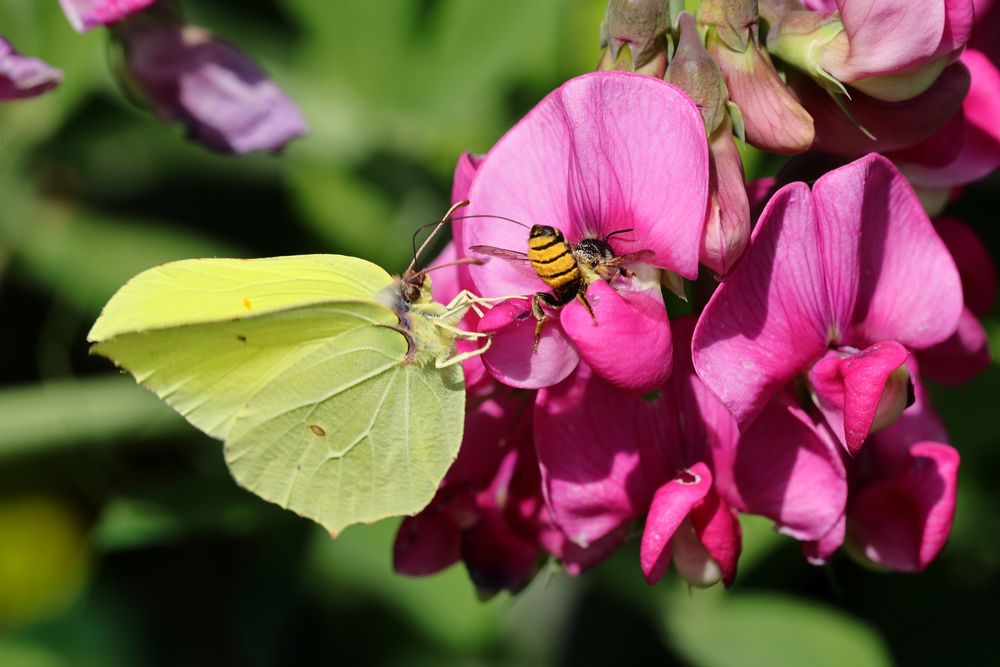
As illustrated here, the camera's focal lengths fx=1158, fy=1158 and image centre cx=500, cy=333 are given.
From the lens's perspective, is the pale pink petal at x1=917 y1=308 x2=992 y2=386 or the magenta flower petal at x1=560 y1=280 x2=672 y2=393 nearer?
the magenta flower petal at x1=560 y1=280 x2=672 y2=393

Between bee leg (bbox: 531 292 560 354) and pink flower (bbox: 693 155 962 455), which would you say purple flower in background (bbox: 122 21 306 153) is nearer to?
bee leg (bbox: 531 292 560 354)

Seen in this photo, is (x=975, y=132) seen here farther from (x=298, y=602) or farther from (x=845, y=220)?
(x=298, y=602)

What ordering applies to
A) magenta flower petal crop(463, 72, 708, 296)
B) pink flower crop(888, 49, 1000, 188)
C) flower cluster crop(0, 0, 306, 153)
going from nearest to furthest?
magenta flower petal crop(463, 72, 708, 296)
pink flower crop(888, 49, 1000, 188)
flower cluster crop(0, 0, 306, 153)

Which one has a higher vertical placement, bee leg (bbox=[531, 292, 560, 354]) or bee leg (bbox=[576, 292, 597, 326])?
bee leg (bbox=[576, 292, 597, 326])

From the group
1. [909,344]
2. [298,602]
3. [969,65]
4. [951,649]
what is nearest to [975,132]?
[969,65]

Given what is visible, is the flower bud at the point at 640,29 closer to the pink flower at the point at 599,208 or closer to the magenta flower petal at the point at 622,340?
the pink flower at the point at 599,208

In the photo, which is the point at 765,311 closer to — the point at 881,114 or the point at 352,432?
the point at 881,114

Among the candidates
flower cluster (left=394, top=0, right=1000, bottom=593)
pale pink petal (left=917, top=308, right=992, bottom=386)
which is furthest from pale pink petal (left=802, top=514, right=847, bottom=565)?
pale pink petal (left=917, top=308, right=992, bottom=386)
